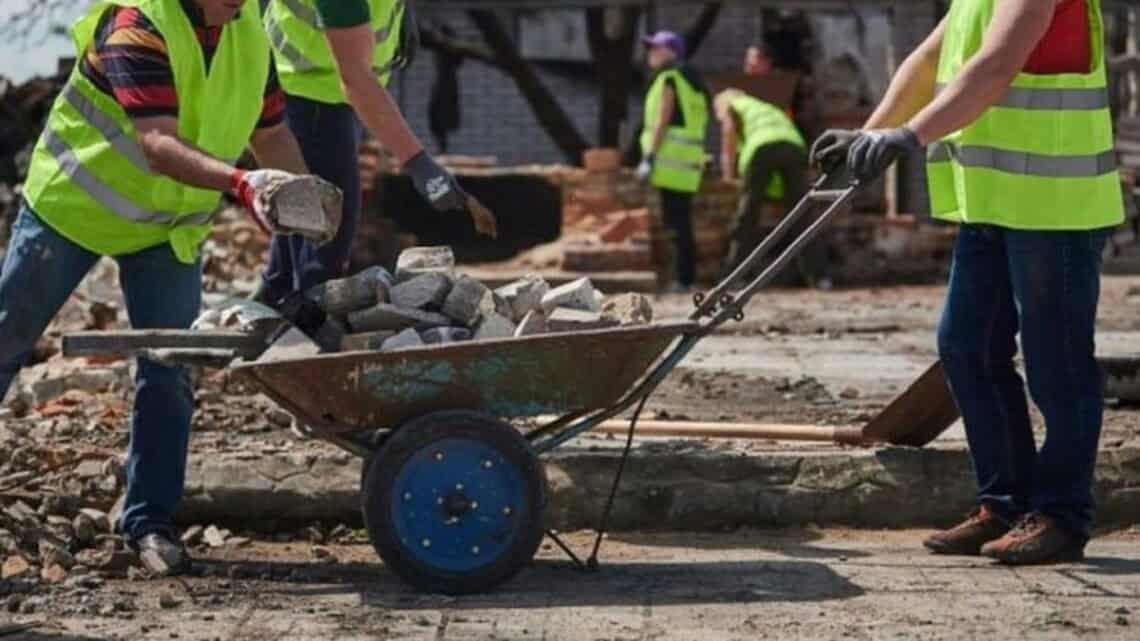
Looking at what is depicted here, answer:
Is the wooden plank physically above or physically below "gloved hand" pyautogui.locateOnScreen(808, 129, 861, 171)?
below

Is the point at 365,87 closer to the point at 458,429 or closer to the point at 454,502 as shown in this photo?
the point at 458,429

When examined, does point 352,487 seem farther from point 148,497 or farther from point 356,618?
point 356,618


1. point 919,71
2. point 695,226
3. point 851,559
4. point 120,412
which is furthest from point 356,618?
point 695,226

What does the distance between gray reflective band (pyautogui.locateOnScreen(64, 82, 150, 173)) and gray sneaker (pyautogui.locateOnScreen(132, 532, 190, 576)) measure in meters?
0.95

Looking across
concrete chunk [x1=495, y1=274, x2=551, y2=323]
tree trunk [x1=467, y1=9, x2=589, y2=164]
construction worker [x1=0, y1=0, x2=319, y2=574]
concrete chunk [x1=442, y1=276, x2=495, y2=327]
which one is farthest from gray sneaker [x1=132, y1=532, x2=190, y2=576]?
tree trunk [x1=467, y1=9, x2=589, y2=164]

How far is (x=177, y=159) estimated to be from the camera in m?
6.28

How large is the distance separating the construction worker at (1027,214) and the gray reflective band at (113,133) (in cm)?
168

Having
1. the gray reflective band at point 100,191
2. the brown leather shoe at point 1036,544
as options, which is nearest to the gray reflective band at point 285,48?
the gray reflective band at point 100,191

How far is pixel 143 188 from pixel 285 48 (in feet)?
4.99

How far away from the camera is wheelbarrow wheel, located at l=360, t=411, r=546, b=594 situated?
6.35m

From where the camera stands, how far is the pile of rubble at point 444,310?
649 centimetres

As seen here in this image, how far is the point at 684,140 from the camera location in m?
18.2

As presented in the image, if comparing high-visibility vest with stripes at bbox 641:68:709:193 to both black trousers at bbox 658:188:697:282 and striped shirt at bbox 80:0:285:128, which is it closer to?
black trousers at bbox 658:188:697:282

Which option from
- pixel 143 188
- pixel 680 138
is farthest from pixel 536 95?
pixel 143 188
